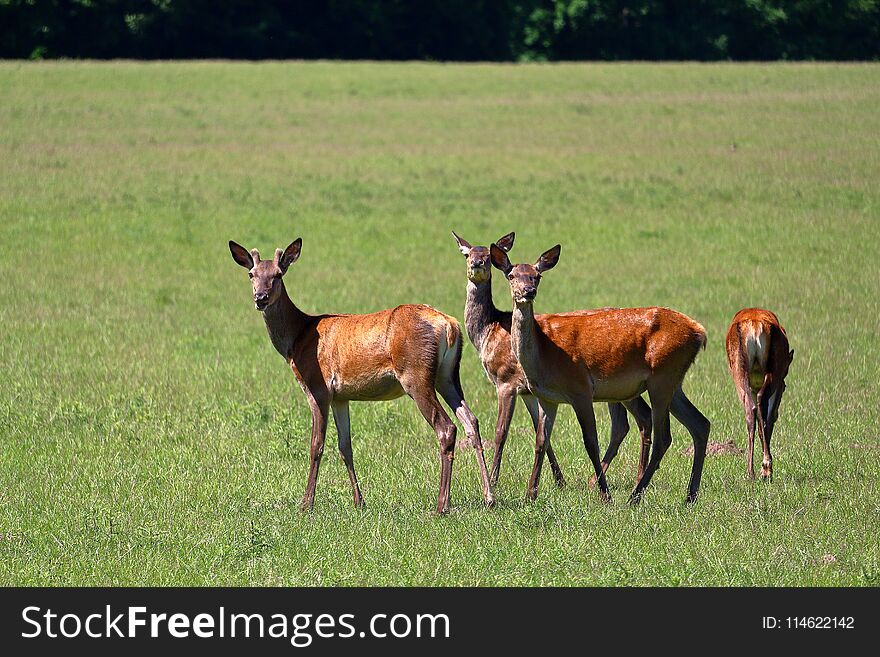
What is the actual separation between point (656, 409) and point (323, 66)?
39.1m

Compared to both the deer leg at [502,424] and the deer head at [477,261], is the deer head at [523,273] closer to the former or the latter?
the deer head at [477,261]

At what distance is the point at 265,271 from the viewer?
1080 centimetres

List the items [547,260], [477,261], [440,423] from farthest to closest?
[477,261] → [547,260] → [440,423]

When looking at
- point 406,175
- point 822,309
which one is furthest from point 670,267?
point 406,175

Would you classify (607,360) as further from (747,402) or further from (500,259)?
(747,402)

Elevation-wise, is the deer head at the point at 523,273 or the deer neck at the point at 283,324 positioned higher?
the deer head at the point at 523,273

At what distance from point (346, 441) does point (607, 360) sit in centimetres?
202

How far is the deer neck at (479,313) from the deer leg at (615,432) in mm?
1248

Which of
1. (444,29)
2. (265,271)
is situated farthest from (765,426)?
(444,29)

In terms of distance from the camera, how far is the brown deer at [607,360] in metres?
10.4

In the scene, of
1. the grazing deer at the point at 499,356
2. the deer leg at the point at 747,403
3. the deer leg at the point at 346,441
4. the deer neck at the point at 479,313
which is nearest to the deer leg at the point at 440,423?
the deer leg at the point at 346,441

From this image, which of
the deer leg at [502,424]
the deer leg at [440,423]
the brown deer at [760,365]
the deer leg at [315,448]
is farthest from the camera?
the brown deer at [760,365]

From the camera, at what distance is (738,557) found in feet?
28.6

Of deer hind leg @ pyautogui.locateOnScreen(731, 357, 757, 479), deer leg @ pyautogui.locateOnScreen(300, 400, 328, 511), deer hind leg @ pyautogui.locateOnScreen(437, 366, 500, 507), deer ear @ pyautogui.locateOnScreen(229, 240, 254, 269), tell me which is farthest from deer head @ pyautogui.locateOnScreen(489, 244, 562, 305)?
deer hind leg @ pyautogui.locateOnScreen(731, 357, 757, 479)
